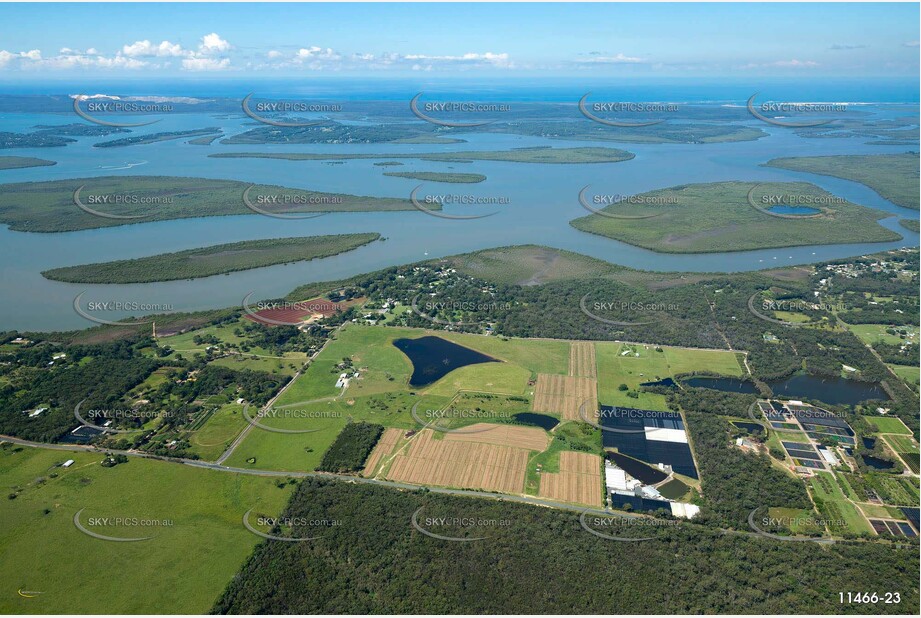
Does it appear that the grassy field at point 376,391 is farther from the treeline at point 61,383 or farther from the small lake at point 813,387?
the treeline at point 61,383

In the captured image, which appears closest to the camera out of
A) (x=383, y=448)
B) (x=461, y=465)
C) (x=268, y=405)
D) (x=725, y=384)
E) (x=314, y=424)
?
(x=461, y=465)

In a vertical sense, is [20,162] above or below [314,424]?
above

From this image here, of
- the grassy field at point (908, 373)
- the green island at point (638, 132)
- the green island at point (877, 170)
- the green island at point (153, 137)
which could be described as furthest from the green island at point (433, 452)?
the green island at point (153, 137)

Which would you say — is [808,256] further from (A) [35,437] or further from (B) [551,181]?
(A) [35,437]

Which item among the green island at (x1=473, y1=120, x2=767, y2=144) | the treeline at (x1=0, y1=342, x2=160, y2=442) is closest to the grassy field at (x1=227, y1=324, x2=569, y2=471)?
the treeline at (x1=0, y1=342, x2=160, y2=442)

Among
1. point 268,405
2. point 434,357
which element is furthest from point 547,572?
point 268,405

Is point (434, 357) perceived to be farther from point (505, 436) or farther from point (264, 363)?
point (264, 363)
